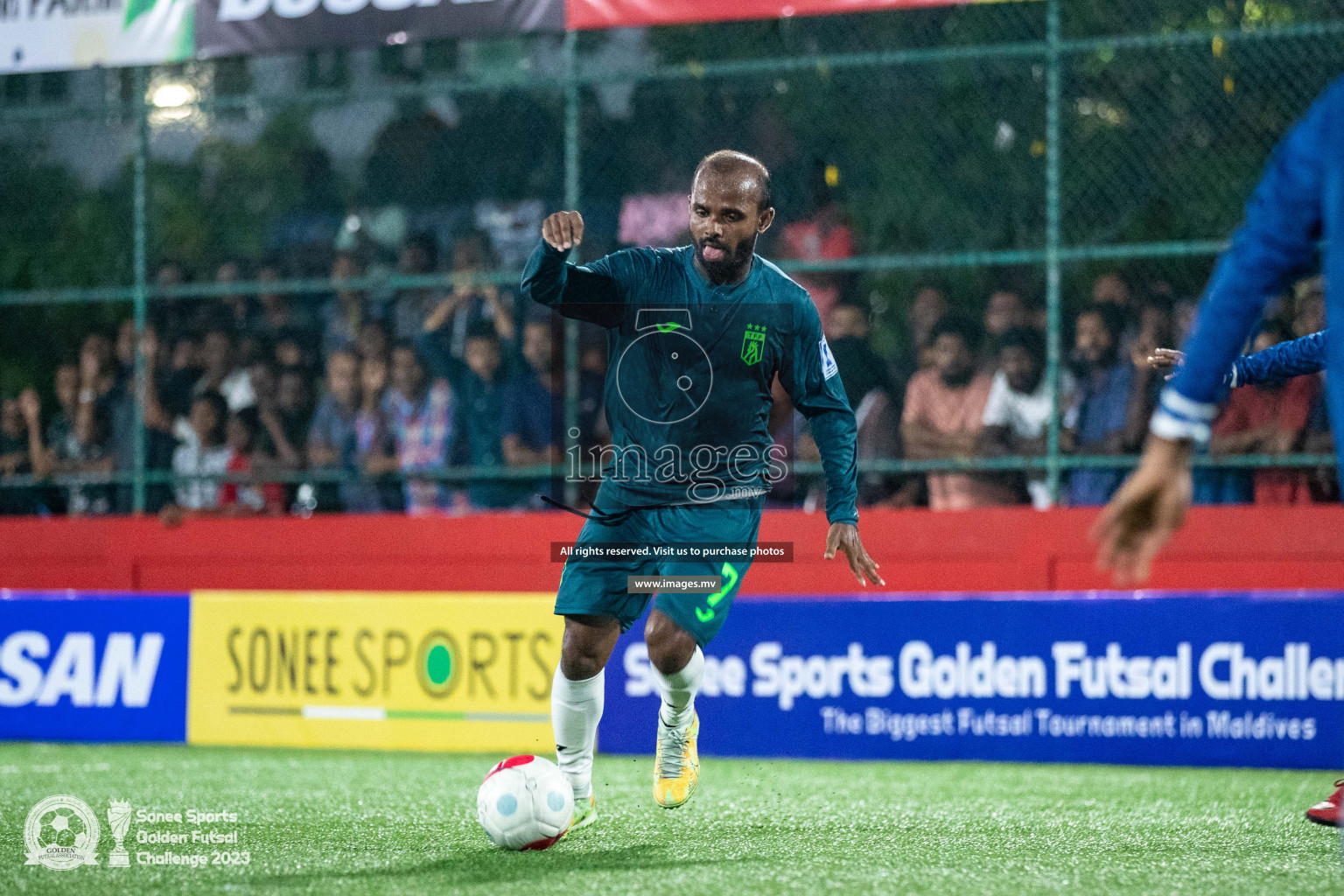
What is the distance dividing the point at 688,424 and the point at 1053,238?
515cm

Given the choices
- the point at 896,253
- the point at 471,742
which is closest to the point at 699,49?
the point at 896,253

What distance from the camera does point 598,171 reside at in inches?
436

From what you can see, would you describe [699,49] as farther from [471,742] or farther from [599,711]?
[599,711]

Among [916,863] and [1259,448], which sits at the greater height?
[1259,448]

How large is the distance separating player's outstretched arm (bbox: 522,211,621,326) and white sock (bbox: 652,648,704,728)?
4.10ft

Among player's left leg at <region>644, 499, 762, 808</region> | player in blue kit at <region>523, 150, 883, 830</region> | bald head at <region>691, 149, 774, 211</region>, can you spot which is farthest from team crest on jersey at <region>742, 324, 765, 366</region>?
player's left leg at <region>644, 499, 762, 808</region>

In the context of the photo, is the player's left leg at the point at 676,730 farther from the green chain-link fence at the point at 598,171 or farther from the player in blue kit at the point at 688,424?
the green chain-link fence at the point at 598,171

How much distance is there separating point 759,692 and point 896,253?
3.07 m

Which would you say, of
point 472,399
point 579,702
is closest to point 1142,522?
point 579,702

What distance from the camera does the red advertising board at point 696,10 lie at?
10000 millimetres

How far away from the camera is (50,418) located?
11977 millimetres

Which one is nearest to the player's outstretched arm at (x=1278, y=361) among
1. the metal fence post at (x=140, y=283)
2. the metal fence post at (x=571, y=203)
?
the metal fence post at (x=571, y=203)

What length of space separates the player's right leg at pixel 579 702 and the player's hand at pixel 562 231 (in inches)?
50.4

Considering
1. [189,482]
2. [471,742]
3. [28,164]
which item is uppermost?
[28,164]
